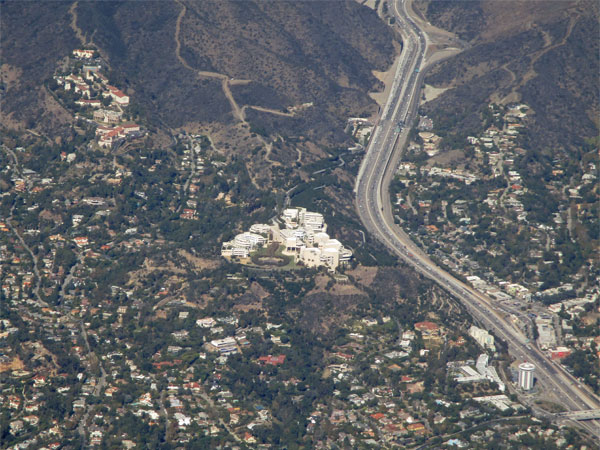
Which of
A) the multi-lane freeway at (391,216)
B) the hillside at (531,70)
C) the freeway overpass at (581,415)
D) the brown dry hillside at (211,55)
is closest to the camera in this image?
the freeway overpass at (581,415)

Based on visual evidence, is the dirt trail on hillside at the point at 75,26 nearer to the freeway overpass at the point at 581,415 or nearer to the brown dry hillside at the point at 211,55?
the brown dry hillside at the point at 211,55

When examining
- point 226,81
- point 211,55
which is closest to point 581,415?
point 226,81

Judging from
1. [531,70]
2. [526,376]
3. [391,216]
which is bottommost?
[526,376]

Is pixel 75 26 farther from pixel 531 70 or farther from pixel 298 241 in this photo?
pixel 298 241

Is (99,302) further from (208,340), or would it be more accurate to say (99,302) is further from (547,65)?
(547,65)

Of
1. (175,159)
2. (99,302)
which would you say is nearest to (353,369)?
(99,302)

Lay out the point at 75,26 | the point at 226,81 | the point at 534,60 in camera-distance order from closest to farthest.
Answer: the point at 226,81 → the point at 75,26 → the point at 534,60

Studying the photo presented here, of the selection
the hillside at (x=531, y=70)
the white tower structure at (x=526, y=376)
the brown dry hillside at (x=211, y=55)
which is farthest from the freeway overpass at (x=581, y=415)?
the brown dry hillside at (x=211, y=55)
